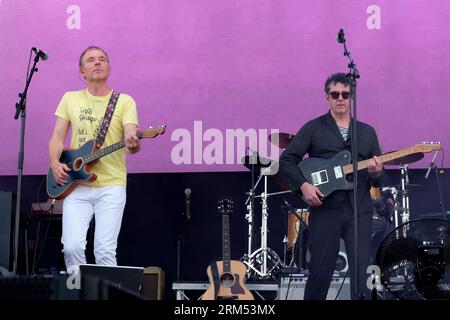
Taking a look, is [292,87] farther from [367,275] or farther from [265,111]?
[367,275]

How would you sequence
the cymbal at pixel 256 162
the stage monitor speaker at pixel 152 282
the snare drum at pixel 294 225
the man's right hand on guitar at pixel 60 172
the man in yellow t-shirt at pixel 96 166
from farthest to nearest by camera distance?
the snare drum at pixel 294 225 < the cymbal at pixel 256 162 < the stage monitor speaker at pixel 152 282 < the man's right hand on guitar at pixel 60 172 < the man in yellow t-shirt at pixel 96 166

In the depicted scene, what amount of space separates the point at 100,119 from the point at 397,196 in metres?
3.24

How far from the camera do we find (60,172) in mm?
6867

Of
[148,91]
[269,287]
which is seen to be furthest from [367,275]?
[148,91]

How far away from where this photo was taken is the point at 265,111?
8164 millimetres

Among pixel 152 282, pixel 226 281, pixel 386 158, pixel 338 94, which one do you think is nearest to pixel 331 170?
pixel 386 158

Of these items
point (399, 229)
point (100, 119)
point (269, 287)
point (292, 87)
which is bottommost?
point (269, 287)

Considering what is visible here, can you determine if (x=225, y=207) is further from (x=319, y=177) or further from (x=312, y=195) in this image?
(x=312, y=195)

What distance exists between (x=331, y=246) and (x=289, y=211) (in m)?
2.29

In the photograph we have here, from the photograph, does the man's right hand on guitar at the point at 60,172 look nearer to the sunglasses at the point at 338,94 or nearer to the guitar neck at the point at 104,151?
the guitar neck at the point at 104,151

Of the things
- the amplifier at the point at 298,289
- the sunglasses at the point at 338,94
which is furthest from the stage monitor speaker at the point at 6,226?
the sunglasses at the point at 338,94

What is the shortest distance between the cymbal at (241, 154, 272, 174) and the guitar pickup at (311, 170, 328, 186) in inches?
58.6

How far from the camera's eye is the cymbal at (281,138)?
8.00 meters
